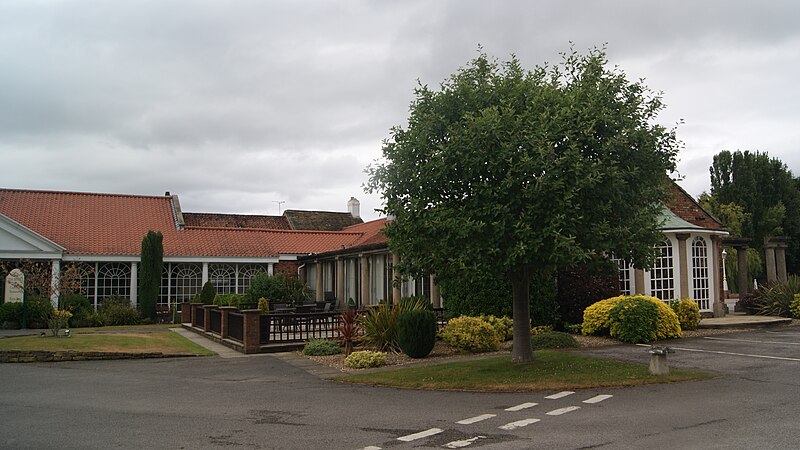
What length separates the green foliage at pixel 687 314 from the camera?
18906 mm

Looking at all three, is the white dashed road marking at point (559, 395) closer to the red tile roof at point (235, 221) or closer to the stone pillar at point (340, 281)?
the stone pillar at point (340, 281)

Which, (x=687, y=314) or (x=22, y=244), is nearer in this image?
(x=687, y=314)

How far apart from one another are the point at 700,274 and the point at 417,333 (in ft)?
40.4

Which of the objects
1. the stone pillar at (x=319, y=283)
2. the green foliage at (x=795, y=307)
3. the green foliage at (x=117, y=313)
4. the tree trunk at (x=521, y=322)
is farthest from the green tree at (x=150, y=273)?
the green foliage at (x=795, y=307)

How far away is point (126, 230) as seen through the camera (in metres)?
31.2

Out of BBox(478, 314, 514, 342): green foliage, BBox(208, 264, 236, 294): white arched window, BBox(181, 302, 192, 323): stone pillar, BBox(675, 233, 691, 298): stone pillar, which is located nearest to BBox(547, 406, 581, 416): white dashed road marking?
BBox(478, 314, 514, 342): green foliage

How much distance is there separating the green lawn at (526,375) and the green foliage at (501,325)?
3067 mm

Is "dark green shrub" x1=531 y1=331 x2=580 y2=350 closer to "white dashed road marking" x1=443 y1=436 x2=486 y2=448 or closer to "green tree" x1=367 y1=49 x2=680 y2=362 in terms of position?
"green tree" x1=367 y1=49 x2=680 y2=362

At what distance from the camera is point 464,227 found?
33.7ft

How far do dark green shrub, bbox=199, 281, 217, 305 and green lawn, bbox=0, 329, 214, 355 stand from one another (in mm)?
8284

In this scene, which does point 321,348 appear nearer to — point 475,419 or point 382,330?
point 382,330

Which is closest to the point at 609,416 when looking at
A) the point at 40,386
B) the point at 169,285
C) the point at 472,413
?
the point at 472,413

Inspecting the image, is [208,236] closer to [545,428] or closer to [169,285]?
[169,285]

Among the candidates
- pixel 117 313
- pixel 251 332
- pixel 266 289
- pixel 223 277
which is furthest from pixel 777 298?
pixel 117 313
